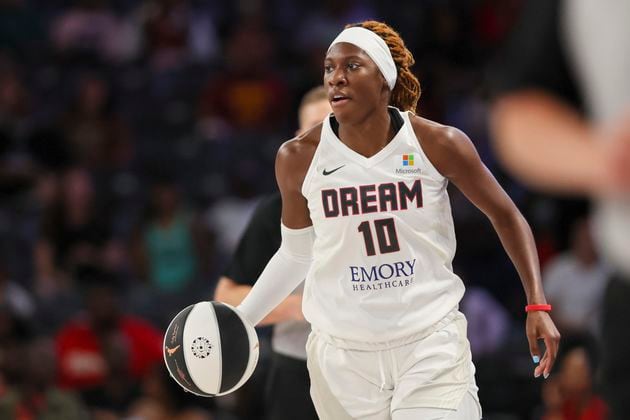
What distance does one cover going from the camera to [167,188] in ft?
32.7

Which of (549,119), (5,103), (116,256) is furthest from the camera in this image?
(5,103)

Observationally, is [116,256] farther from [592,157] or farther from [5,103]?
[592,157]

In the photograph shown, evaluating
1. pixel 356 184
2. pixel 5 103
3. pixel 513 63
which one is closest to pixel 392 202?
pixel 356 184

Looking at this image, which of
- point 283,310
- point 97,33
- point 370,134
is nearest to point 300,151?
point 370,134

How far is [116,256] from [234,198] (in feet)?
3.92

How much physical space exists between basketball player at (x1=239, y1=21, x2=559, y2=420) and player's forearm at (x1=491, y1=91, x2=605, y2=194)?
5.67 feet

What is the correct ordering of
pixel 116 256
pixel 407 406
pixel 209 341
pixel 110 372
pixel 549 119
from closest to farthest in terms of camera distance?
pixel 549 119 < pixel 407 406 < pixel 209 341 < pixel 110 372 < pixel 116 256

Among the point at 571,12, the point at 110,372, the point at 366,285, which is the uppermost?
the point at 571,12

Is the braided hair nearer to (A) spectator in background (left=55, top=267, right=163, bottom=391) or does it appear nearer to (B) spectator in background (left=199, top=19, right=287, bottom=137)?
(A) spectator in background (left=55, top=267, right=163, bottom=391)

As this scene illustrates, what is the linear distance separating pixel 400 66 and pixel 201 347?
127cm

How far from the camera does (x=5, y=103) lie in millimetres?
11031

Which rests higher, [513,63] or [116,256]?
[513,63]

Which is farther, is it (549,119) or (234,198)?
(234,198)

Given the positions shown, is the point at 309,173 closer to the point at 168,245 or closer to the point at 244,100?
the point at 168,245
